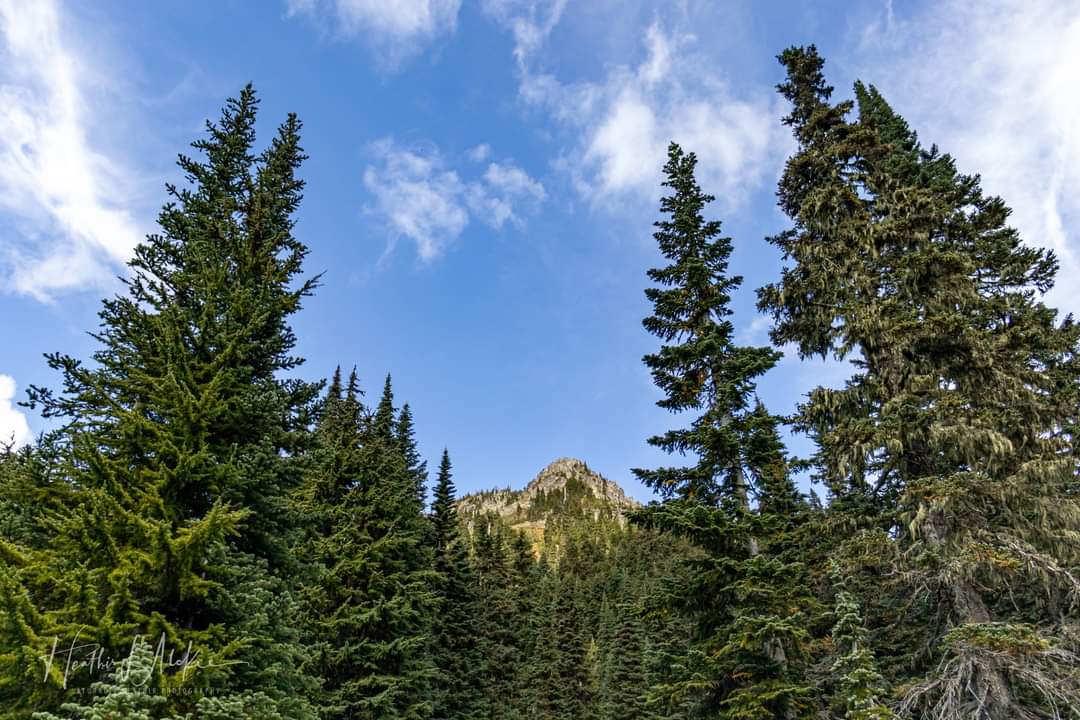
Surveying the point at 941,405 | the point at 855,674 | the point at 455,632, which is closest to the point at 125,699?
the point at 855,674

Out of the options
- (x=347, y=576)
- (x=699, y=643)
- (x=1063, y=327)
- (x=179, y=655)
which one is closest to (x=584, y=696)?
(x=347, y=576)

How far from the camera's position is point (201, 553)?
704 cm

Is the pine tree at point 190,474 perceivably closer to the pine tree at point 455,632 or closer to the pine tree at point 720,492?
the pine tree at point 720,492

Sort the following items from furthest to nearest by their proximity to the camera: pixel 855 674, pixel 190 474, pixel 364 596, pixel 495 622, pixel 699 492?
pixel 495 622 → pixel 364 596 → pixel 699 492 → pixel 855 674 → pixel 190 474

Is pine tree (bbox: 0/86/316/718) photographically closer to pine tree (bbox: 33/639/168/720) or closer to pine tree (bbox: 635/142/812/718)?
pine tree (bbox: 33/639/168/720)

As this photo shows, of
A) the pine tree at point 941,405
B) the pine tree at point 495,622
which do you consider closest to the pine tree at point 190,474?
the pine tree at point 941,405

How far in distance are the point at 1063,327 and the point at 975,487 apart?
9.69 m

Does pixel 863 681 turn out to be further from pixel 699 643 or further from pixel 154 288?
pixel 154 288

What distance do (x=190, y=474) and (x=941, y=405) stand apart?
1414 centimetres

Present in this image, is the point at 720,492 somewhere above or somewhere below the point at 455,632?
above

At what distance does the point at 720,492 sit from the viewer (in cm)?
1288

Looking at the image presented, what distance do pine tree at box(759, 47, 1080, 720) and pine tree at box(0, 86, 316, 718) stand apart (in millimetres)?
11809

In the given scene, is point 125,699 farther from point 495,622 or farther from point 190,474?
point 495,622

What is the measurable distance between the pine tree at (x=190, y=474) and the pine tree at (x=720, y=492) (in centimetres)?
779
